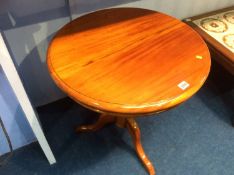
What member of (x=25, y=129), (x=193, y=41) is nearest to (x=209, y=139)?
(x=193, y=41)

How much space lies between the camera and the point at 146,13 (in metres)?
0.96

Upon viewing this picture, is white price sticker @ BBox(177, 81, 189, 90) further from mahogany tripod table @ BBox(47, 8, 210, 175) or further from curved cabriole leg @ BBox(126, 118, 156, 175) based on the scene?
curved cabriole leg @ BBox(126, 118, 156, 175)

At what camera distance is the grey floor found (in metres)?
1.13

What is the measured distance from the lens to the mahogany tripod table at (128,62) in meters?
0.67

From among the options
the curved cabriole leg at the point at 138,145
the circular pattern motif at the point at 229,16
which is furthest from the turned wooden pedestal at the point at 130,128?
the circular pattern motif at the point at 229,16

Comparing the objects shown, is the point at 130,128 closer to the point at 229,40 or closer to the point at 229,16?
the point at 229,40

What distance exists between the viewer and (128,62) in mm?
757

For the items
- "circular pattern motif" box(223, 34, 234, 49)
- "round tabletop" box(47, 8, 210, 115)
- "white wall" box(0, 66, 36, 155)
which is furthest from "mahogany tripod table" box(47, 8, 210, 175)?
"circular pattern motif" box(223, 34, 234, 49)

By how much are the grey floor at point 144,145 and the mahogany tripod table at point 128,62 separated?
0.54 m

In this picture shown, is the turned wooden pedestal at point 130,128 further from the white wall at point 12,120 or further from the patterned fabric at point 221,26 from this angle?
the patterned fabric at point 221,26

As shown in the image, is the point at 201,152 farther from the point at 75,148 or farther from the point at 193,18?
the point at 193,18

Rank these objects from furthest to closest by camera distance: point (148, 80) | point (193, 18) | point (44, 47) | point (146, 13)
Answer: point (193, 18), point (44, 47), point (146, 13), point (148, 80)

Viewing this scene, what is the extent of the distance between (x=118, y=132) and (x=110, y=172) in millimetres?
207

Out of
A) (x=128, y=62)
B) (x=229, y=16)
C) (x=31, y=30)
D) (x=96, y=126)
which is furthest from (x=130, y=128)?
(x=229, y=16)
